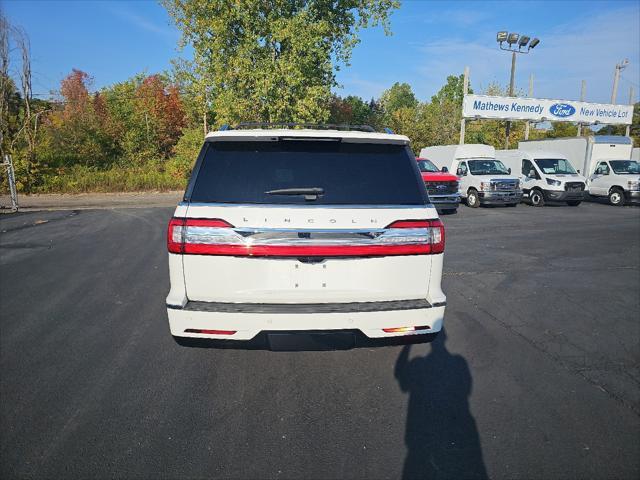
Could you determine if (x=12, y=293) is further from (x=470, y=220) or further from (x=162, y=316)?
(x=470, y=220)

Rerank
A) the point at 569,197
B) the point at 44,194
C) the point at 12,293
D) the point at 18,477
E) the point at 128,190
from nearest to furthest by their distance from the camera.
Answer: the point at 18,477 < the point at 12,293 < the point at 569,197 < the point at 44,194 < the point at 128,190

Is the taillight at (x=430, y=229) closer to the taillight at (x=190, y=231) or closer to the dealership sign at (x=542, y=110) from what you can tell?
the taillight at (x=190, y=231)

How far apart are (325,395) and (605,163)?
Answer: 71.4ft

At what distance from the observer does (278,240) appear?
271cm

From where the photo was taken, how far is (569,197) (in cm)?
1705

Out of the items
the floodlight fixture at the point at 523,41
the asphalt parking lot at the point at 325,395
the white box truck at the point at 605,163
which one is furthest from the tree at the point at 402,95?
the asphalt parking lot at the point at 325,395

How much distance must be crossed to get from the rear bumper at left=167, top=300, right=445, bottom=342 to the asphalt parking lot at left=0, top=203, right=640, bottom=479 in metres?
0.67

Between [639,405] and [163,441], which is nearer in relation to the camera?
[163,441]

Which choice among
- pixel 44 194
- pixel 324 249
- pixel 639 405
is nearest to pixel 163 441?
pixel 324 249

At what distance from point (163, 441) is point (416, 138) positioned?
118 ft

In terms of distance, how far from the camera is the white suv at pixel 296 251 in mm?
2730

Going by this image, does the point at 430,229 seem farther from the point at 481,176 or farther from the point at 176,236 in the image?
the point at 481,176

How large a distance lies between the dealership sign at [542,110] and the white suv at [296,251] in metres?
24.4

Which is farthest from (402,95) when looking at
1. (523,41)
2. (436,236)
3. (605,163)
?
(436,236)
